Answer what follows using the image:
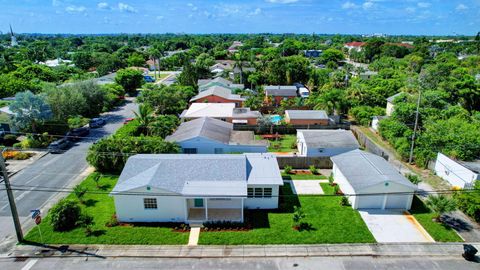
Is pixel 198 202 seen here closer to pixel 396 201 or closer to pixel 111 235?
pixel 111 235

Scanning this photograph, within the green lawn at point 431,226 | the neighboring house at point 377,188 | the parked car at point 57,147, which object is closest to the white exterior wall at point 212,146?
the neighboring house at point 377,188

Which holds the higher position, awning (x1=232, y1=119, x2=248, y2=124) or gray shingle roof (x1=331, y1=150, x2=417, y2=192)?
gray shingle roof (x1=331, y1=150, x2=417, y2=192)

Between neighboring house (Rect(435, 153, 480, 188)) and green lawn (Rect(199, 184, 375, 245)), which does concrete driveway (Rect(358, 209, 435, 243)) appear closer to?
green lawn (Rect(199, 184, 375, 245))

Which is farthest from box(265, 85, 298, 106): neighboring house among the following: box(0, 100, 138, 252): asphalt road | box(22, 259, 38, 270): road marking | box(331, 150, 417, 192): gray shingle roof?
box(22, 259, 38, 270): road marking

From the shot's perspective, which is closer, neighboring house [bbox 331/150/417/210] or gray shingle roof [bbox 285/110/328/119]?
neighboring house [bbox 331/150/417/210]

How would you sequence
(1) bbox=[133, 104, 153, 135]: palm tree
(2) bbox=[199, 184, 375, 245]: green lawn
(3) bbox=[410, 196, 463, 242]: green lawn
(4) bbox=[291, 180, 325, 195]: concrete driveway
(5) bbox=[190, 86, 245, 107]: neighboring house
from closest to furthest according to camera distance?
(2) bbox=[199, 184, 375, 245]: green lawn < (3) bbox=[410, 196, 463, 242]: green lawn < (4) bbox=[291, 180, 325, 195]: concrete driveway < (1) bbox=[133, 104, 153, 135]: palm tree < (5) bbox=[190, 86, 245, 107]: neighboring house

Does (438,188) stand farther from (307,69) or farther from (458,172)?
(307,69)

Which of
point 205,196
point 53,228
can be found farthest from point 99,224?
point 205,196
